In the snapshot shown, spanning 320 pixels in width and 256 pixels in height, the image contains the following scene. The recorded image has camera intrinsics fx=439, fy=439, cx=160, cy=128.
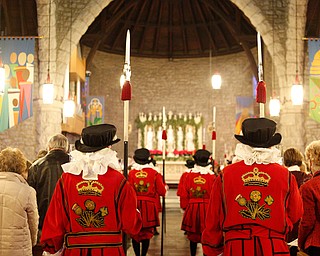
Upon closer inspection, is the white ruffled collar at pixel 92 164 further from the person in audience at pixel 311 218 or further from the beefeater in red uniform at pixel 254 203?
the person in audience at pixel 311 218

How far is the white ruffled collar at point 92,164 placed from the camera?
2.87m

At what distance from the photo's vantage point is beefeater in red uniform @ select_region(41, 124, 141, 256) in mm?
2830

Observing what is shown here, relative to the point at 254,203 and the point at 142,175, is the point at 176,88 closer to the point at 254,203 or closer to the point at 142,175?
the point at 142,175

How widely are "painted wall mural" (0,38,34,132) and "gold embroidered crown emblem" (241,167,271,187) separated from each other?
22.4ft

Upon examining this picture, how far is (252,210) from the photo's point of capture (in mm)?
2838

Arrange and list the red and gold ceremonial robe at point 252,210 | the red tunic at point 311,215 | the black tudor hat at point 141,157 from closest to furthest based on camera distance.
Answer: the red and gold ceremonial robe at point 252,210, the red tunic at point 311,215, the black tudor hat at point 141,157

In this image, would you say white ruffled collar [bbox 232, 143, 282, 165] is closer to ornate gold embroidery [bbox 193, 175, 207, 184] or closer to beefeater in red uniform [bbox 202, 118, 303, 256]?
beefeater in red uniform [bbox 202, 118, 303, 256]

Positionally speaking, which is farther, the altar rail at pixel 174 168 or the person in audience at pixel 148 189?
the altar rail at pixel 174 168

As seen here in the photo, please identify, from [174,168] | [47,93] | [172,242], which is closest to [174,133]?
[174,168]

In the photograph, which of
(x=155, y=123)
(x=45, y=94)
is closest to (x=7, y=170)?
(x=45, y=94)

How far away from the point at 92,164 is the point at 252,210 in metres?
1.09

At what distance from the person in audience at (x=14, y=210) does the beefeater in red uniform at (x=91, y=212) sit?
20.2 inches

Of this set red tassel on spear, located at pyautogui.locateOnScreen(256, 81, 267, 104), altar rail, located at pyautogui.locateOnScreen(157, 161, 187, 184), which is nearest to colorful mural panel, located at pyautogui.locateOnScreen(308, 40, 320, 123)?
red tassel on spear, located at pyautogui.locateOnScreen(256, 81, 267, 104)

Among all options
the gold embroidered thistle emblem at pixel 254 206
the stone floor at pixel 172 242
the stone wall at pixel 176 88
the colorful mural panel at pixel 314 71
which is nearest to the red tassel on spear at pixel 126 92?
the gold embroidered thistle emblem at pixel 254 206
